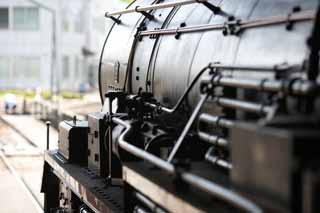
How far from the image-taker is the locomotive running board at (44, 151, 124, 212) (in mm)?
5625

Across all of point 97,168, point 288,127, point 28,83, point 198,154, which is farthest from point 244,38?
point 28,83

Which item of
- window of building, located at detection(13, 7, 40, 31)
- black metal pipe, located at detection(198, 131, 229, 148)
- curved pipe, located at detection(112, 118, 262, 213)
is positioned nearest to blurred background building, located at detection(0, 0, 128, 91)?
window of building, located at detection(13, 7, 40, 31)

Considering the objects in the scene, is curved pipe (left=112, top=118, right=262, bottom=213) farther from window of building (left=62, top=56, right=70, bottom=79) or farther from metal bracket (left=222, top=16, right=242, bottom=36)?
window of building (left=62, top=56, right=70, bottom=79)

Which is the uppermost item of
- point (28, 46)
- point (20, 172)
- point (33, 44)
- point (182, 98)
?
point (33, 44)

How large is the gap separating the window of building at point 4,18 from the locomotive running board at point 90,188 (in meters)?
45.7

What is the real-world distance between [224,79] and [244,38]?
541mm

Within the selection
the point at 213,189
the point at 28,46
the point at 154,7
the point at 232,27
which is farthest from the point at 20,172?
the point at 28,46

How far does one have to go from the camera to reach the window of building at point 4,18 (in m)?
51.8

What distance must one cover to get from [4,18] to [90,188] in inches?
1895

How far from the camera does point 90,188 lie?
6.29 metres

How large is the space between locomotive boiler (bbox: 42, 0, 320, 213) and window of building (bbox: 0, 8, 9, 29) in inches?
1820

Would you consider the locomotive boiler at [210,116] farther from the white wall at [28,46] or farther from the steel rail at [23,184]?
the white wall at [28,46]

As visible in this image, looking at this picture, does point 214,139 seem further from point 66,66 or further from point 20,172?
point 66,66

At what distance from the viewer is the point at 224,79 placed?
12.7 ft
